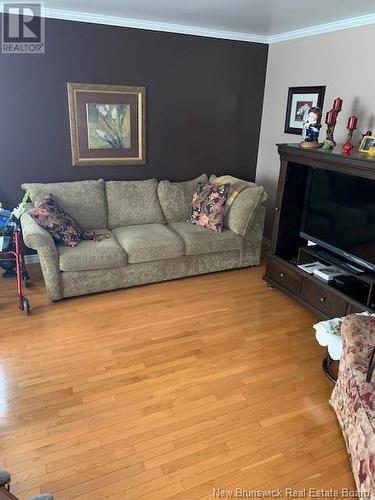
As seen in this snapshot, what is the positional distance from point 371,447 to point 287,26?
3.67m

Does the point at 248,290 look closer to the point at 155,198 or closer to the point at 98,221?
the point at 155,198

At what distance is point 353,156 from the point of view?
2613mm

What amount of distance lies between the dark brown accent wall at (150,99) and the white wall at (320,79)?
0.16m

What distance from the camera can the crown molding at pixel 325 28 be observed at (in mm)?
3072

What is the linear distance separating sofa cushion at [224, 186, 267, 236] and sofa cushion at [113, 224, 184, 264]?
2.06ft

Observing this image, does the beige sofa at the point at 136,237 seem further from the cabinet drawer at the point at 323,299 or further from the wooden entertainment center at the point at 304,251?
the cabinet drawer at the point at 323,299

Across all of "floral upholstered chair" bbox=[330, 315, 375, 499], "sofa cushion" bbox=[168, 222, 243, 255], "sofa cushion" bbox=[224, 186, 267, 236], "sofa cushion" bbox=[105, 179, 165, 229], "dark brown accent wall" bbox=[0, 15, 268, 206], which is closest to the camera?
"floral upholstered chair" bbox=[330, 315, 375, 499]

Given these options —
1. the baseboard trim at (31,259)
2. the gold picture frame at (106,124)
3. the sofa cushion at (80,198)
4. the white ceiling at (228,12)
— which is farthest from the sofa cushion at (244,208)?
the baseboard trim at (31,259)

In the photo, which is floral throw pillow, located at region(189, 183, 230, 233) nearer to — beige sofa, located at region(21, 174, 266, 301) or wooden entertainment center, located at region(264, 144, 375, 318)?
beige sofa, located at region(21, 174, 266, 301)

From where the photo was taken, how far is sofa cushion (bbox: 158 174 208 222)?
4.00 metres

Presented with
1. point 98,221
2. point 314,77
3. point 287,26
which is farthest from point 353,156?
point 98,221

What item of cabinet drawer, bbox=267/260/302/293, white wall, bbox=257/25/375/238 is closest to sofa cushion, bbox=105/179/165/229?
cabinet drawer, bbox=267/260/302/293

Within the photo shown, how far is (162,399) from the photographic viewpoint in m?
2.19

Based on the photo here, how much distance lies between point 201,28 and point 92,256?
264 cm
